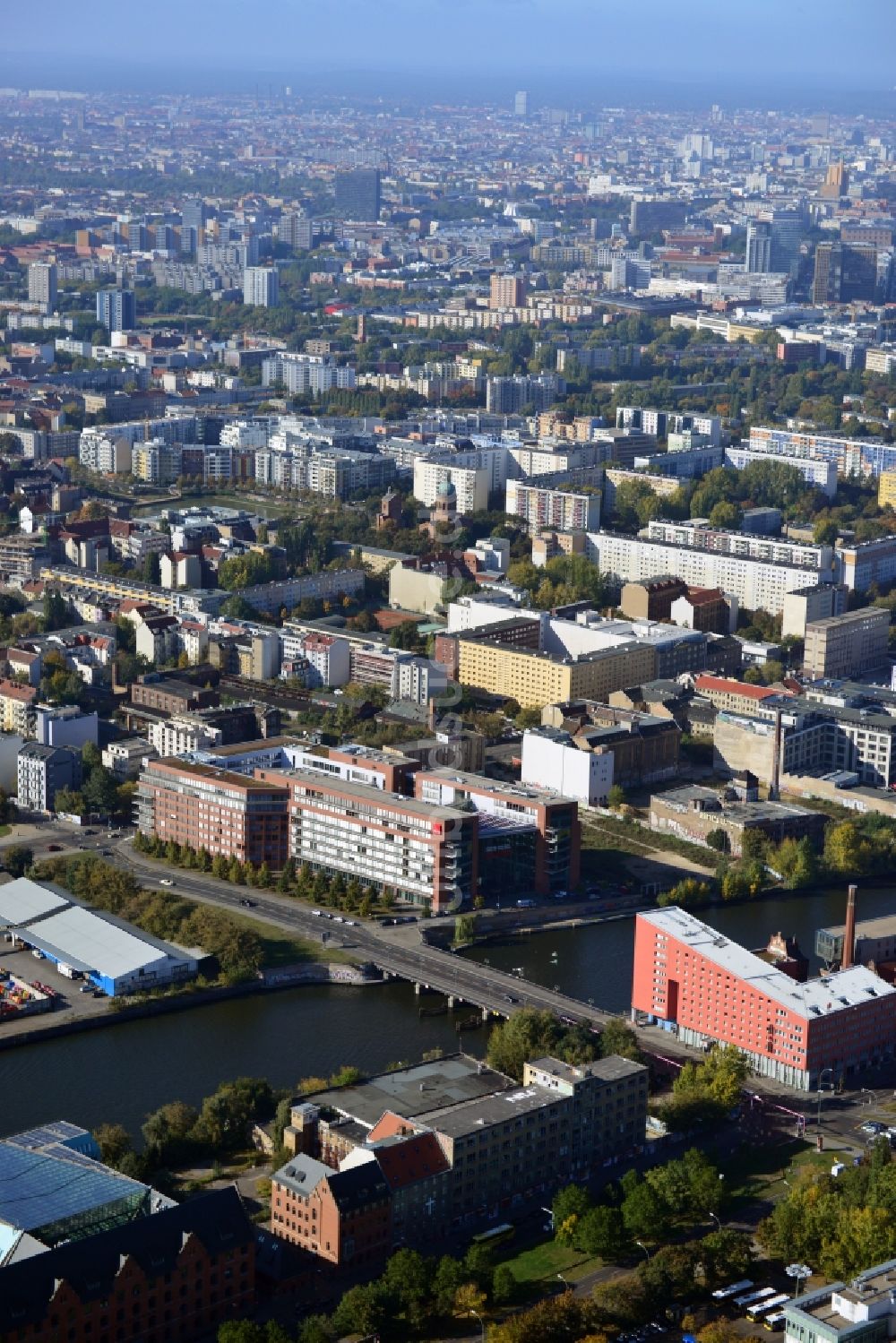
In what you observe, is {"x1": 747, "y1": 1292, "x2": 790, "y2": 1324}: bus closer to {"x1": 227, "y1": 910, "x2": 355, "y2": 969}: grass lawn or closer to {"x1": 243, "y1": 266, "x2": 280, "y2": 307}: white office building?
{"x1": 227, "y1": 910, "x2": 355, "y2": 969}: grass lawn

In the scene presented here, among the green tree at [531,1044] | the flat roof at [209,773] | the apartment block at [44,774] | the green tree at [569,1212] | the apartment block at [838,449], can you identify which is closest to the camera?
the green tree at [569,1212]

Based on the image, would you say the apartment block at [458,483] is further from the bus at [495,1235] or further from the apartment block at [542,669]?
the bus at [495,1235]

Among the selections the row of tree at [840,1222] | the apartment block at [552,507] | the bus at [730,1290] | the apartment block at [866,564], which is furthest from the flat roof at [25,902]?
the apartment block at [552,507]

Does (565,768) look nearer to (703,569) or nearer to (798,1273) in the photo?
(703,569)

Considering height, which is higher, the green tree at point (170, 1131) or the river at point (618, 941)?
the green tree at point (170, 1131)

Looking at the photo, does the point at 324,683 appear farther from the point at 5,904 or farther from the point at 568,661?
the point at 5,904

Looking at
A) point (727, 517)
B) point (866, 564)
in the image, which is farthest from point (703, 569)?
point (727, 517)

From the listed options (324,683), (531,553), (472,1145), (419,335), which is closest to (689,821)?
(324,683)
